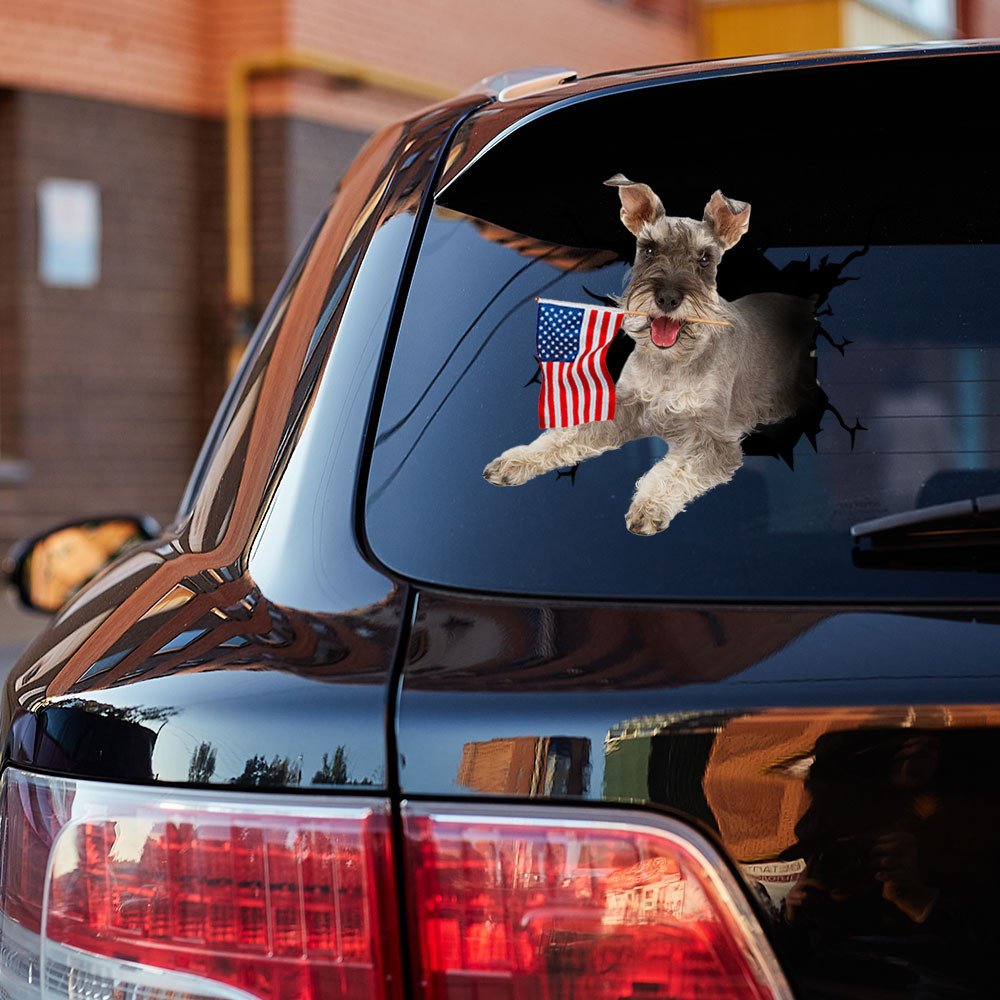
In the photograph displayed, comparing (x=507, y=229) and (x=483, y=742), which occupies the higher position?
(x=507, y=229)

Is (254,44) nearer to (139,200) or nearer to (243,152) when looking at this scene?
(243,152)

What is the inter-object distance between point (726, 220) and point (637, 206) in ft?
0.28

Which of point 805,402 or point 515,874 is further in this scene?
point 805,402

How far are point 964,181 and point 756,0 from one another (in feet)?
48.6

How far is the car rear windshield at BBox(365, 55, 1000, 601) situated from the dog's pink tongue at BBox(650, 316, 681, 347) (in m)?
0.04

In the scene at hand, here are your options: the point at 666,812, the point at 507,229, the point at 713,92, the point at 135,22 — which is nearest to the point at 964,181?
the point at 713,92

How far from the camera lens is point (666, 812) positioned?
3.70 feet

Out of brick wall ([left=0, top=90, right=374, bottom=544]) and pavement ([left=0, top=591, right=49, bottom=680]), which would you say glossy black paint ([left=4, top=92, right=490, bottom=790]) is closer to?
pavement ([left=0, top=591, right=49, bottom=680])

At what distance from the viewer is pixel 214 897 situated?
3.90 ft

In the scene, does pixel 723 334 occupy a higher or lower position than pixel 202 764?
higher

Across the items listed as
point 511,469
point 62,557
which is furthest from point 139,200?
point 511,469

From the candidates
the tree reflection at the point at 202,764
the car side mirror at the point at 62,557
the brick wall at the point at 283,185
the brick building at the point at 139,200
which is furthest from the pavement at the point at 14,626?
the tree reflection at the point at 202,764

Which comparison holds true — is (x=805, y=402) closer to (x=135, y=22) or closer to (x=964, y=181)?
(x=964, y=181)

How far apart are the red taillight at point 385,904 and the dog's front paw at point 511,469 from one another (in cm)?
32
